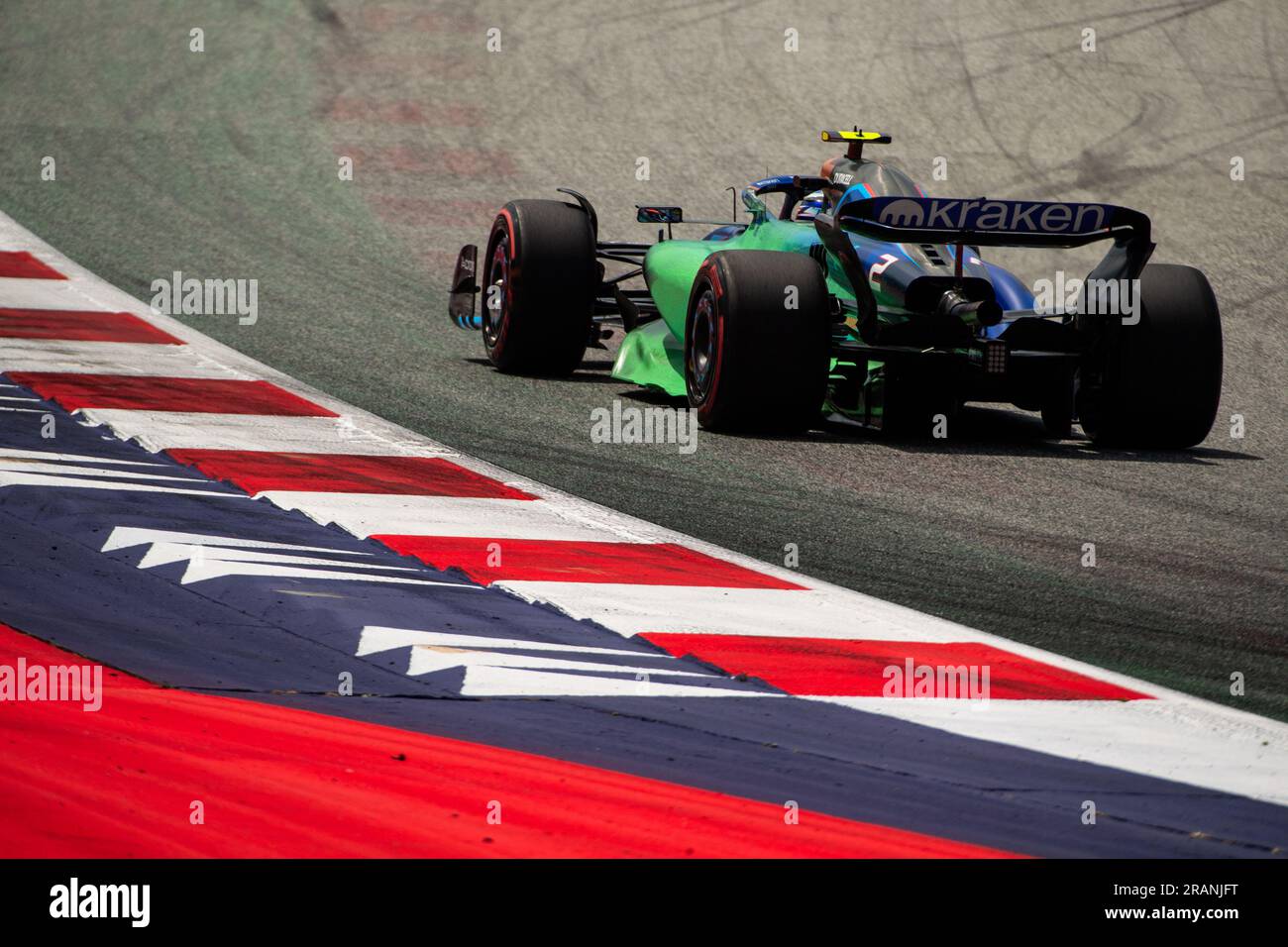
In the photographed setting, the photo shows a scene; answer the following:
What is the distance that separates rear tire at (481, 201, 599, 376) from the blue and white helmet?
115 centimetres

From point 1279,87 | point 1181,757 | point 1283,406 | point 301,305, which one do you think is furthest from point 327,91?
point 1181,757

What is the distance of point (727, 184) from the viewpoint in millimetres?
16172

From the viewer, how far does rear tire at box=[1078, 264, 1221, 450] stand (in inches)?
324

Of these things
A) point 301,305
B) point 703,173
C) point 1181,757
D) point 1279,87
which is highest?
point 1279,87

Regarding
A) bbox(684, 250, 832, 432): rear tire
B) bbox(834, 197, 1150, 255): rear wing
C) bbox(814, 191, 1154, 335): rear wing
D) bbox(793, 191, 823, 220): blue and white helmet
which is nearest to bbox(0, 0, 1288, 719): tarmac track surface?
bbox(684, 250, 832, 432): rear tire

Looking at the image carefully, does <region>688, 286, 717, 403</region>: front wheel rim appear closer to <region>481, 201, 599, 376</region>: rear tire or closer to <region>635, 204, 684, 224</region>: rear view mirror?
<region>481, 201, 599, 376</region>: rear tire

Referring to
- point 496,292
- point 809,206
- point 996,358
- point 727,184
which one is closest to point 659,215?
point 809,206

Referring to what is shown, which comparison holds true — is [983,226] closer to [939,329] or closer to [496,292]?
[939,329]

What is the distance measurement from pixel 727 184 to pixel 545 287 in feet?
21.9

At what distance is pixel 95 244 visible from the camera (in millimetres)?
13312

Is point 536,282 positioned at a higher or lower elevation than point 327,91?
lower

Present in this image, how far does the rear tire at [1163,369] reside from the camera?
8242 mm

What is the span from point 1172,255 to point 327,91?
863cm
